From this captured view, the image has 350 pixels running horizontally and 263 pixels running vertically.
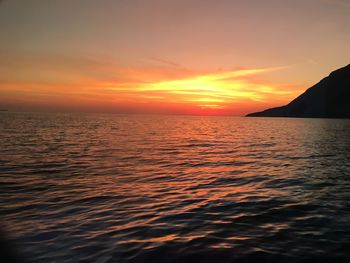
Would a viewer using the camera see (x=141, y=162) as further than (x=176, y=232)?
Yes

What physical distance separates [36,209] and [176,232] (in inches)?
239

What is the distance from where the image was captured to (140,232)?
9367 mm

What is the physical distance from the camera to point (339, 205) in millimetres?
12797

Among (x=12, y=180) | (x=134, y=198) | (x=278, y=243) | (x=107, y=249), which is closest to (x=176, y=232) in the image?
(x=107, y=249)

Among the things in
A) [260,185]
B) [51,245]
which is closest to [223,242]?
[51,245]

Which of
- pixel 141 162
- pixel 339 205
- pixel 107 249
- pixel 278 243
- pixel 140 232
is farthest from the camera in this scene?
pixel 141 162

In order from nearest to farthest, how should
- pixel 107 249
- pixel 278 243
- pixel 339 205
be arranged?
pixel 107 249 → pixel 278 243 → pixel 339 205

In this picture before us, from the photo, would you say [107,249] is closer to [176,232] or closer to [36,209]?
[176,232]

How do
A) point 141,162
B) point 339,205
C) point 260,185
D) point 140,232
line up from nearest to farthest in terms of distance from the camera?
1. point 140,232
2. point 339,205
3. point 260,185
4. point 141,162

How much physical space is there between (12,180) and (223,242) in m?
14.1

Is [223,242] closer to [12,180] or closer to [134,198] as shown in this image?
[134,198]

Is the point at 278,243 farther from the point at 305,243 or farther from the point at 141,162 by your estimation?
the point at 141,162

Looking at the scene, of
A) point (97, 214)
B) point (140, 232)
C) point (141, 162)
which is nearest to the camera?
point (140, 232)

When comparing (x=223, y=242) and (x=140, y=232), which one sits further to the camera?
(x=140, y=232)
